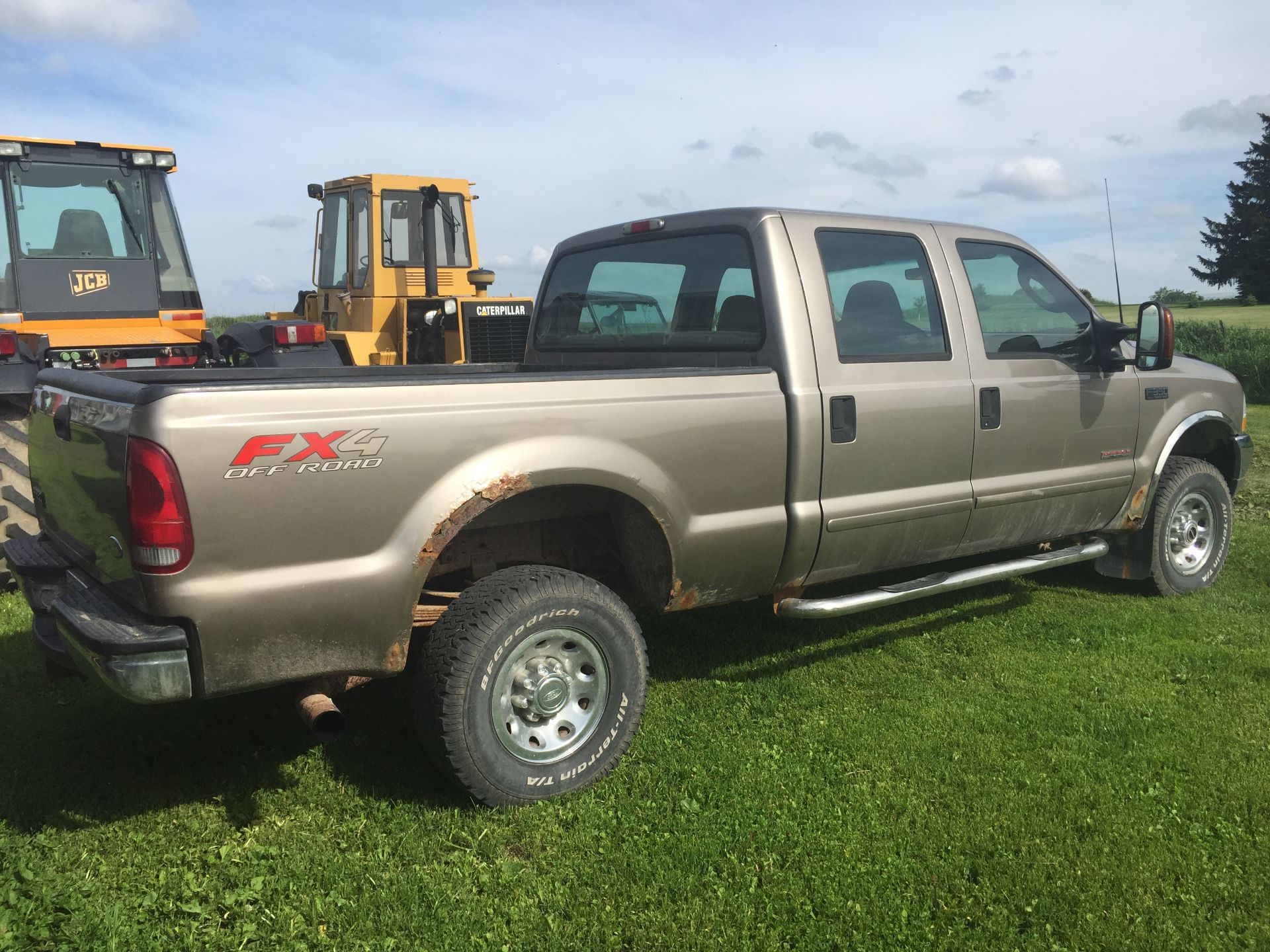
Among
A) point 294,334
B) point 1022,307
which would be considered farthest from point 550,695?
point 294,334

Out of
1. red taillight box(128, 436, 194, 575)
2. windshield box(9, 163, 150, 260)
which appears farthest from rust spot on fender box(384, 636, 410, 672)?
windshield box(9, 163, 150, 260)

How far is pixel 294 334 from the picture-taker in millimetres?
7988

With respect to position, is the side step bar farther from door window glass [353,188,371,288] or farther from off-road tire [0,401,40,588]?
door window glass [353,188,371,288]

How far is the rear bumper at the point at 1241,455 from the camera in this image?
19.9 feet

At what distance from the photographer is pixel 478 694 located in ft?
11.1

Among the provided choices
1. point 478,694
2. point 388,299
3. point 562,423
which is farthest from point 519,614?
point 388,299

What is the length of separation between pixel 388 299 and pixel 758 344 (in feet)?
22.0

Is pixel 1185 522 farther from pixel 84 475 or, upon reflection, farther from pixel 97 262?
pixel 97 262

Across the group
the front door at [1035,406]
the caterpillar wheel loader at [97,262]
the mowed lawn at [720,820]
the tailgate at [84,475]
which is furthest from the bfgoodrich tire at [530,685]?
the caterpillar wheel loader at [97,262]

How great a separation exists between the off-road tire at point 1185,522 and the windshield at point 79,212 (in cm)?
712

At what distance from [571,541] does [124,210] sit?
5.59 metres

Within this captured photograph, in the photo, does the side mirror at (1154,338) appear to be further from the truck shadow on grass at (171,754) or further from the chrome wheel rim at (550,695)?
the truck shadow on grass at (171,754)

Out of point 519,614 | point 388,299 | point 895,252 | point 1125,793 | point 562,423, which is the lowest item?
point 1125,793

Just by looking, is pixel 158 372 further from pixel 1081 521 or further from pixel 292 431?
pixel 1081 521
